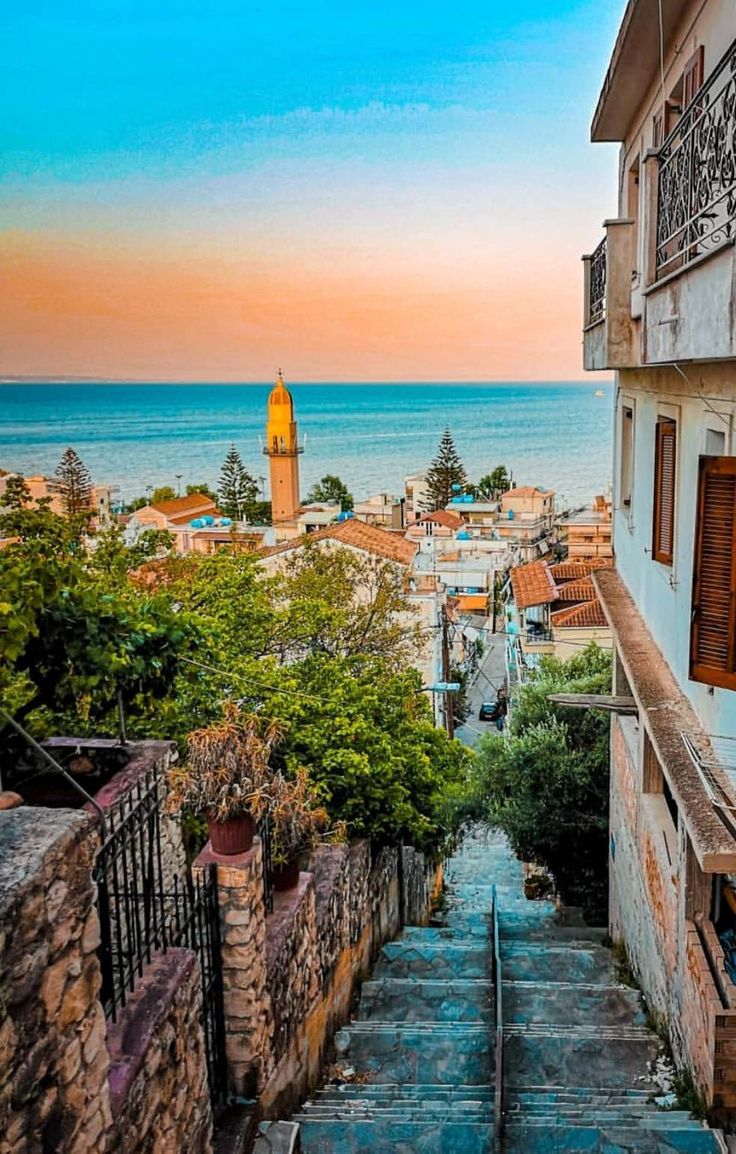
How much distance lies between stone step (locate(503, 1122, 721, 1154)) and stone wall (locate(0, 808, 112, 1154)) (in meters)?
3.31

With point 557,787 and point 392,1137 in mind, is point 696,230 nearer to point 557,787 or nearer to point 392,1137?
point 392,1137

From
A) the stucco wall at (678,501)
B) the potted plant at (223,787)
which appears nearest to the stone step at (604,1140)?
the stucco wall at (678,501)

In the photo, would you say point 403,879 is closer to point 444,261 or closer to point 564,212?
point 564,212

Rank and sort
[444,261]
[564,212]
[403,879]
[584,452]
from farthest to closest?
[584,452], [444,261], [564,212], [403,879]

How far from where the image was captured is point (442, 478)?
8819 centimetres

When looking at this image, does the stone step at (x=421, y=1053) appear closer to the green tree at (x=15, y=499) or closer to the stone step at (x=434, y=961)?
the stone step at (x=434, y=961)

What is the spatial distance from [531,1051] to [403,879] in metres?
5.96

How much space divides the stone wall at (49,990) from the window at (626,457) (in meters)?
8.72

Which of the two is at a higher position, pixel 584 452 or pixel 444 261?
pixel 444 261

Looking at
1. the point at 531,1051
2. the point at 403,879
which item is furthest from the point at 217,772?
the point at 403,879

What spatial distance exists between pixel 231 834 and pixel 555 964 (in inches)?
255

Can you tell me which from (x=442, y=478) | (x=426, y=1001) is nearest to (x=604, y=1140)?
(x=426, y=1001)

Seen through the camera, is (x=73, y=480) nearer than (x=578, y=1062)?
No

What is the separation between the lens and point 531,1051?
292 inches
